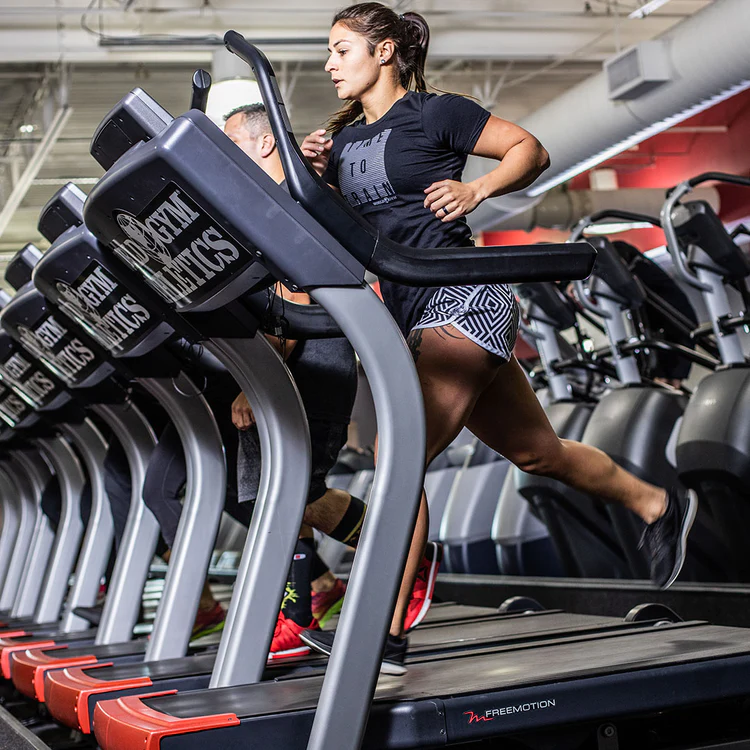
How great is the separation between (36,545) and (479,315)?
3.46 meters

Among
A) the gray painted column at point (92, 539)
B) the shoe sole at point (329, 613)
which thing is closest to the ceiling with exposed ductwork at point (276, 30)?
the gray painted column at point (92, 539)

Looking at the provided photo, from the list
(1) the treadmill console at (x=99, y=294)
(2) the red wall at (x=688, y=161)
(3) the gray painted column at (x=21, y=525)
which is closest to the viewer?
(1) the treadmill console at (x=99, y=294)

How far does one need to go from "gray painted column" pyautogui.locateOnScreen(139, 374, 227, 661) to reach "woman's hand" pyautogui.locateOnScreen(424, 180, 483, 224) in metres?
1.00

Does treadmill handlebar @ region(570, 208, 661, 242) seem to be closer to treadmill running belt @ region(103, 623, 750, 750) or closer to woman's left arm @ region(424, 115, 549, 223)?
woman's left arm @ region(424, 115, 549, 223)

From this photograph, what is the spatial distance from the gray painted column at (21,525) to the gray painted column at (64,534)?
2.43ft

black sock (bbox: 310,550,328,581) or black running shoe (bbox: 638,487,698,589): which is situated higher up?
black running shoe (bbox: 638,487,698,589)

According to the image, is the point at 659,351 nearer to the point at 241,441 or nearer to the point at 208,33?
the point at 241,441

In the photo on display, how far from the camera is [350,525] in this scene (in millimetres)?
2631

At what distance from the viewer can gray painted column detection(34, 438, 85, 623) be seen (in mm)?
4004

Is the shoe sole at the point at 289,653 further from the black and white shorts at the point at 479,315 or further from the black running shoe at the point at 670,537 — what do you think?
the black and white shorts at the point at 479,315

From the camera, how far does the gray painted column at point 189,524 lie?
7.89 ft

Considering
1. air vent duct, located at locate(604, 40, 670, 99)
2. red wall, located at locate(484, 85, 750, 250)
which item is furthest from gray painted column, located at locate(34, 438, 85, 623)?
red wall, located at locate(484, 85, 750, 250)

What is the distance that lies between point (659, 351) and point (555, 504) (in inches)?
42.5

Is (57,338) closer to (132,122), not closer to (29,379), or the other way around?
(29,379)
